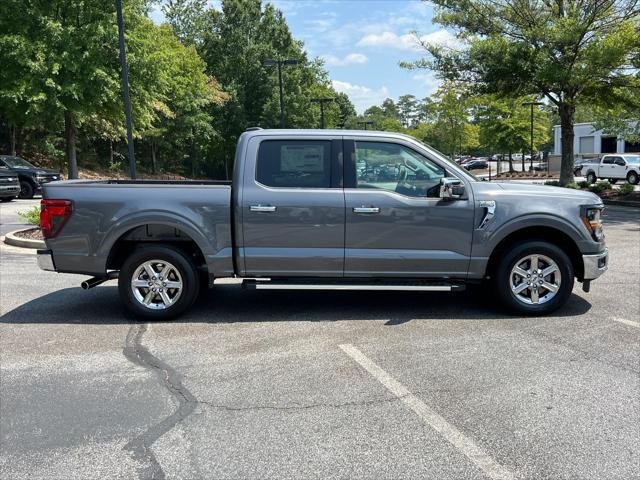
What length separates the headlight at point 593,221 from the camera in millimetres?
5684

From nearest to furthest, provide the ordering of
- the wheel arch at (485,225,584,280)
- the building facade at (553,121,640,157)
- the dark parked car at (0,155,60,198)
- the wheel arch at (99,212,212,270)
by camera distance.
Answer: the wheel arch at (99,212,212,270), the wheel arch at (485,225,584,280), the dark parked car at (0,155,60,198), the building facade at (553,121,640,157)

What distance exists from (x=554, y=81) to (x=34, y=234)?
1593cm

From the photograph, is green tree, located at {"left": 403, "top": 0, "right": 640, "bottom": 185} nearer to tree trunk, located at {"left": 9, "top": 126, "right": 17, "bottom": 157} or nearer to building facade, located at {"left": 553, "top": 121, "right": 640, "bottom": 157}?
tree trunk, located at {"left": 9, "top": 126, "right": 17, "bottom": 157}

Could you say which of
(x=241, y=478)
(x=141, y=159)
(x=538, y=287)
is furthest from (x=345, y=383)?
(x=141, y=159)

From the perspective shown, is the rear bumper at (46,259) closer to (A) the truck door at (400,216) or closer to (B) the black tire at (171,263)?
(B) the black tire at (171,263)

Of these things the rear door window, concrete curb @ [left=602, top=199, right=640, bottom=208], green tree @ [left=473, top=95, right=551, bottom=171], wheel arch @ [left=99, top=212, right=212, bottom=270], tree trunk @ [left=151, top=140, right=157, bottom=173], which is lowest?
concrete curb @ [left=602, top=199, right=640, bottom=208]

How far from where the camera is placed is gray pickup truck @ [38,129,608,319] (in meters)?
5.54

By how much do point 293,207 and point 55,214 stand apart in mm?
2419

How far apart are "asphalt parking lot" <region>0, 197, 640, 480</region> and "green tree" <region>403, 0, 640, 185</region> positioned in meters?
13.4

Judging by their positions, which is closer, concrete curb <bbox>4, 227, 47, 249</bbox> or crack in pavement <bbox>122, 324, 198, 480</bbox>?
crack in pavement <bbox>122, 324, 198, 480</bbox>

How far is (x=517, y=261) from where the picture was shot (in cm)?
568

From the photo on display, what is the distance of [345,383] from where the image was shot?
4105 mm

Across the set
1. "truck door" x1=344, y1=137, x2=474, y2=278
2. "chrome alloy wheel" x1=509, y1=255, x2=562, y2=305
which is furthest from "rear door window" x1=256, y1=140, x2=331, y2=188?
"chrome alloy wheel" x1=509, y1=255, x2=562, y2=305

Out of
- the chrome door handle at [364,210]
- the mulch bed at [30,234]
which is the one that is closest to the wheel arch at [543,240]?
the chrome door handle at [364,210]
